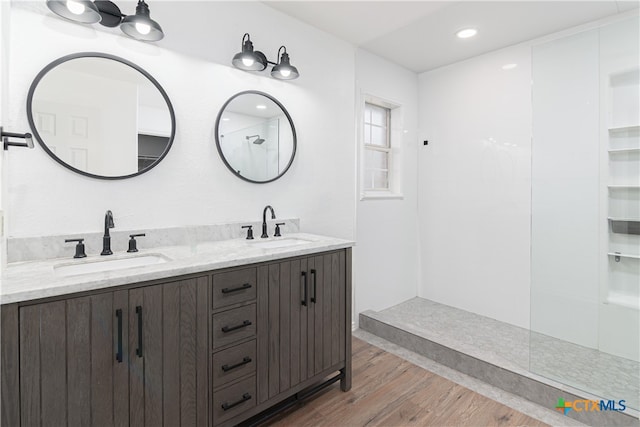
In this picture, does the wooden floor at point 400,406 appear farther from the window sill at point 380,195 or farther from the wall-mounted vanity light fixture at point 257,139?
the wall-mounted vanity light fixture at point 257,139

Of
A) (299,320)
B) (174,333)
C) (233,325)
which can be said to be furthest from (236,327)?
(299,320)

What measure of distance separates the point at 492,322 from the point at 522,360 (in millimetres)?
883

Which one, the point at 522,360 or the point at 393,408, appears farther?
the point at 522,360

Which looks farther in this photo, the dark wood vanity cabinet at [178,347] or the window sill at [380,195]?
the window sill at [380,195]

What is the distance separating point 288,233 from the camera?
2.57 metres

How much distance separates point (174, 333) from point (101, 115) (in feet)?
4.10

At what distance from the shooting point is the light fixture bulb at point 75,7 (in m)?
1.49

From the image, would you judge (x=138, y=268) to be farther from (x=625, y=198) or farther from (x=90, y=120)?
(x=625, y=198)

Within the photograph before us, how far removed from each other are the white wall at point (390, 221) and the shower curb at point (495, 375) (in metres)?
0.49

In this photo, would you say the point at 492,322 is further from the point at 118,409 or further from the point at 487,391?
the point at 118,409

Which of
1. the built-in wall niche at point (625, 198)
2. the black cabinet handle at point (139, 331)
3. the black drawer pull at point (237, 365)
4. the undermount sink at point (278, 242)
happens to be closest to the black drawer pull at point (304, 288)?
the undermount sink at point (278, 242)

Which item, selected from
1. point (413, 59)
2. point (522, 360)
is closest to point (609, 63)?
point (413, 59)

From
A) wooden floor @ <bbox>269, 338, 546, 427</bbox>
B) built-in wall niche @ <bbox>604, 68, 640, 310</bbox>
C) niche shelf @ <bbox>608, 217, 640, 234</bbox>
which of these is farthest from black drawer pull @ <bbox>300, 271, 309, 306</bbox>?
niche shelf @ <bbox>608, 217, 640, 234</bbox>

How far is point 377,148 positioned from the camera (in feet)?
11.8
